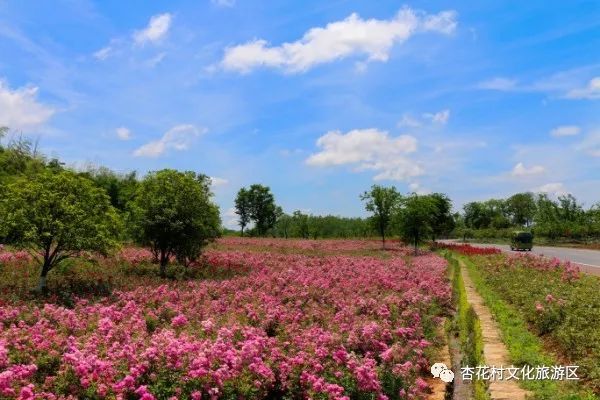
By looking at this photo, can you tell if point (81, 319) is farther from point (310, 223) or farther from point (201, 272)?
point (310, 223)

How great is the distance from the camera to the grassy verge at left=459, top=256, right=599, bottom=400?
6.80 m

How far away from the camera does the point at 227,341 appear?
771 centimetres

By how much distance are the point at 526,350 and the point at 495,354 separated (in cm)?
55

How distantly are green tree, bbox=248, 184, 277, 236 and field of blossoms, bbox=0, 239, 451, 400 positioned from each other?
60870 mm

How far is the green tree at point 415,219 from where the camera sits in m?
36.3

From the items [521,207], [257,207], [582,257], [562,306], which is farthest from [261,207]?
[521,207]

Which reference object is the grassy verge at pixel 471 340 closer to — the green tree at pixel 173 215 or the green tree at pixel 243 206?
the green tree at pixel 173 215

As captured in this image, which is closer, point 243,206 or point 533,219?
point 243,206

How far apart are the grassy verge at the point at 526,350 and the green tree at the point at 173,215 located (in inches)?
428

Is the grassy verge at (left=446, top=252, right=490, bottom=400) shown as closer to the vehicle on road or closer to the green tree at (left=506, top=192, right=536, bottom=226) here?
the vehicle on road

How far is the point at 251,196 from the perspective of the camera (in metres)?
77.8

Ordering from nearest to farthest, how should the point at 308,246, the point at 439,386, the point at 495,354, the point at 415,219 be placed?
the point at 439,386
the point at 495,354
the point at 415,219
the point at 308,246

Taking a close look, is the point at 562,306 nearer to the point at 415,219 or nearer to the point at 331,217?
the point at 415,219

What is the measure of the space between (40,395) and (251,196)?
7231 cm
